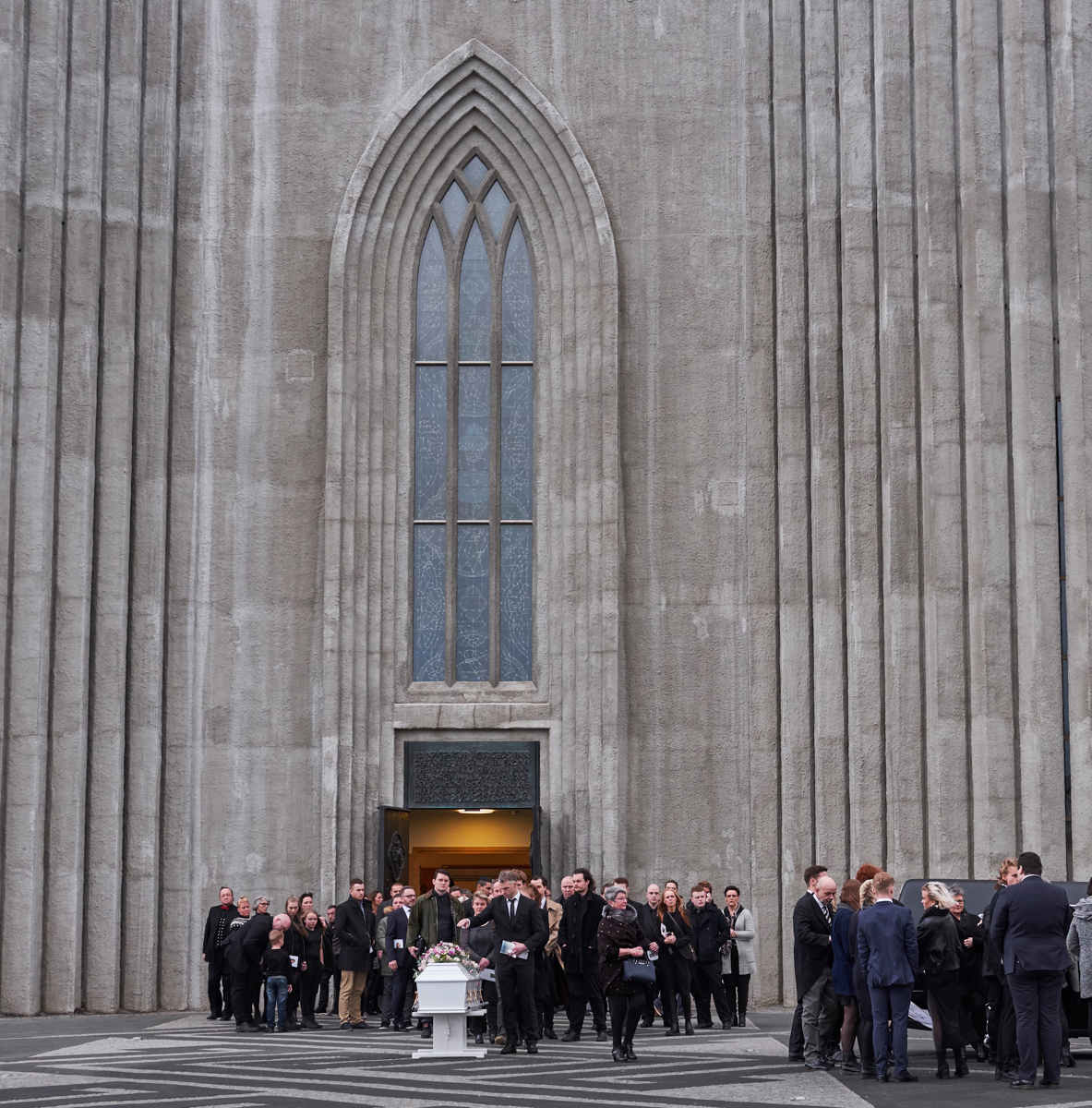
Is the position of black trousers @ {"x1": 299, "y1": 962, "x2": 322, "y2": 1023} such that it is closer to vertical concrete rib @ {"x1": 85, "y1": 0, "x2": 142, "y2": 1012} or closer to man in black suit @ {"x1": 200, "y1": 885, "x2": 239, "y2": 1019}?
man in black suit @ {"x1": 200, "y1": 885, "x2": 239, "y2": 1019}

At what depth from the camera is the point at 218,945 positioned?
2122cm

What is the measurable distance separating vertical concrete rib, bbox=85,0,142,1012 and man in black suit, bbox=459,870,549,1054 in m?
8.52

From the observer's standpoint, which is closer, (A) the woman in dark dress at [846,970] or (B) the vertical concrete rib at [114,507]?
(A) the woman in dark dress at [846,970]

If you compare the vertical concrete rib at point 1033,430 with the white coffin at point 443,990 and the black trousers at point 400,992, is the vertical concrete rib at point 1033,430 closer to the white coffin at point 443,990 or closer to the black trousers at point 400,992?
the black trousers at point 400,992

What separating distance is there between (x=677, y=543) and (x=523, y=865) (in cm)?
543

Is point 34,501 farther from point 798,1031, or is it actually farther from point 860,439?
point 798,1031

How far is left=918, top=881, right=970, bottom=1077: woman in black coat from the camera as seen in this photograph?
1388 cm

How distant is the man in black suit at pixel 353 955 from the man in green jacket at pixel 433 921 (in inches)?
44.1

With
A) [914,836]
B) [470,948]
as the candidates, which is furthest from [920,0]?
[470,948]

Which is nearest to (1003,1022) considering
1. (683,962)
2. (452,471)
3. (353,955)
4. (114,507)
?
(683,962)

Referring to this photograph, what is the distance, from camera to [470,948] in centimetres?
1634

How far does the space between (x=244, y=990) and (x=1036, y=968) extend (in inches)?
375

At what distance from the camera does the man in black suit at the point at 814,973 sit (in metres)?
14.4

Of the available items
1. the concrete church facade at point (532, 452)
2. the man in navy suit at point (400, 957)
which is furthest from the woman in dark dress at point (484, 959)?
the concrete church facade at point (532, 452)
